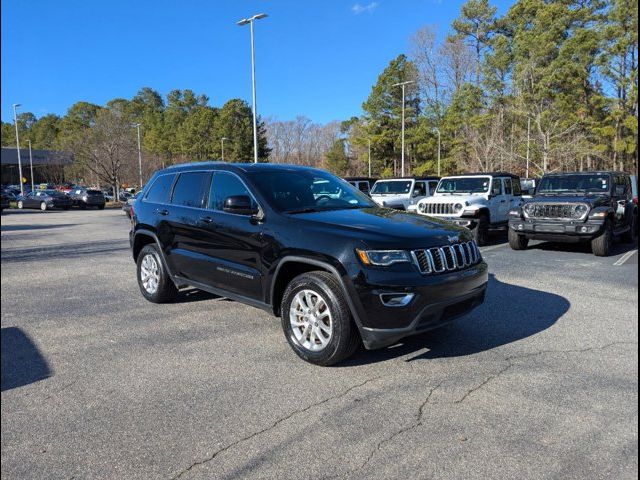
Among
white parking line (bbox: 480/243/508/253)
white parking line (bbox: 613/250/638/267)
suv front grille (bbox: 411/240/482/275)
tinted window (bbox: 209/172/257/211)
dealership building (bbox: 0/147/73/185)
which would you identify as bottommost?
white parking line (bbox: 613/250/638/267)

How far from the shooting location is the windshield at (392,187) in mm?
16656

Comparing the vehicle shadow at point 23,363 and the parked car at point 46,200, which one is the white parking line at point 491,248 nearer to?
the vehicle shadow at point 23,363

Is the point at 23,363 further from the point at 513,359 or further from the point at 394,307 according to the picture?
the point at 513,359

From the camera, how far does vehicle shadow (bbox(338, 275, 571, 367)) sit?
4.40m

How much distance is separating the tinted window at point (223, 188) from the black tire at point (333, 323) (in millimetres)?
1325

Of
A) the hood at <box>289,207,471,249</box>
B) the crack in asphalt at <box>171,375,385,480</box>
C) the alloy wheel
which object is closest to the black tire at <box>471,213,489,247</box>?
the hood at <box>289,207,471,249</box>

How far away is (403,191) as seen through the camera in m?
16.6

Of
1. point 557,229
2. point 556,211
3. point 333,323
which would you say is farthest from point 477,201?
point 333,323

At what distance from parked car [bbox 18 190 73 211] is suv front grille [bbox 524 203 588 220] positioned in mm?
30624

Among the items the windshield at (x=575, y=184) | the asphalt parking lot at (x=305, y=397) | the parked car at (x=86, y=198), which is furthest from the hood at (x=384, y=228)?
the parked car at (x=86, y=198)

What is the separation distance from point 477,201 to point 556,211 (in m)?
2.16

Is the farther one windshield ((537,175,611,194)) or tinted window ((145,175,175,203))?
windshield ((537,175,611,194))

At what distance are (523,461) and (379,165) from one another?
5613cm

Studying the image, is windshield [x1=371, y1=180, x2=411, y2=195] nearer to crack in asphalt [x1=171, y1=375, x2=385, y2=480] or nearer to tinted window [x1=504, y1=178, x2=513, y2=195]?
tinted window [x1=504, y1=178, x2=513, y2=195]
